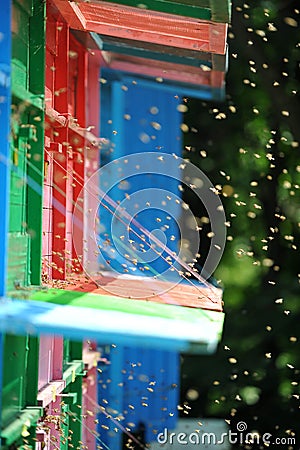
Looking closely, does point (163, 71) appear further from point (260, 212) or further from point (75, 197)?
point (260, 212)

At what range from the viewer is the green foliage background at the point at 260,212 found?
6.63 metres

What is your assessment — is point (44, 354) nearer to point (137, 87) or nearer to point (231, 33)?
point (137, 87)

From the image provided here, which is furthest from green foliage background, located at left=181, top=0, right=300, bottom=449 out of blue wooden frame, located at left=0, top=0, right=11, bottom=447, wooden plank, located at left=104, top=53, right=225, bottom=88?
blue wooden frame, located at left=0, top=0, right=11, bottom=447

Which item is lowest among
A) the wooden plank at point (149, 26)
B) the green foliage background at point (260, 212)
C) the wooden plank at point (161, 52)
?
the green foliage background at point (260, 212)

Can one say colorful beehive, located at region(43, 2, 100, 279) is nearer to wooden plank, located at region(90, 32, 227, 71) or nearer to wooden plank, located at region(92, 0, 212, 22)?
wooden plank, located at region(90, 32, 227, 71)

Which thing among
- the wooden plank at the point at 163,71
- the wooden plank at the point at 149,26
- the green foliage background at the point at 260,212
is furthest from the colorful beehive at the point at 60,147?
the green foliage background at the point at 260,212

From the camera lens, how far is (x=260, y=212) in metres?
7.50

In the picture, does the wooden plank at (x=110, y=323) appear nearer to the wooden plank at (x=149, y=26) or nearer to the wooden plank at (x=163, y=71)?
the wooden plank at (x=149, y=26)

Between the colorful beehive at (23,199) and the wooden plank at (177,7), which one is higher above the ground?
the wooden plank at (177,7)

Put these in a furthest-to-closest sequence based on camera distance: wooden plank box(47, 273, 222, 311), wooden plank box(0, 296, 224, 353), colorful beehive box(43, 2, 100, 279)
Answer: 1. colorful beehive box(43, 2, 100, 279)
2. wooden plank box(47, 273, 222, 311)
3. wooden plank box(0, 296, 224, 353)

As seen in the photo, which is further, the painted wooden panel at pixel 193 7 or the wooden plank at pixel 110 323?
the painted wooden panel at pixel 193 7

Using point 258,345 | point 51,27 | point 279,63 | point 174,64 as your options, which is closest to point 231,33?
point 279,63

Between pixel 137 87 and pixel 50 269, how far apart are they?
2288mm

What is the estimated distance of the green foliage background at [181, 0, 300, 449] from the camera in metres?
6.63
